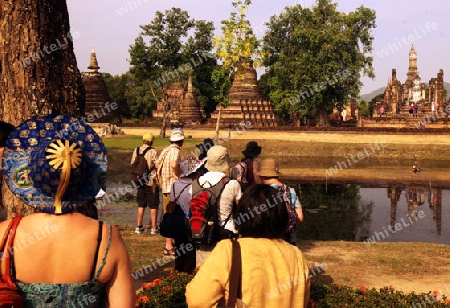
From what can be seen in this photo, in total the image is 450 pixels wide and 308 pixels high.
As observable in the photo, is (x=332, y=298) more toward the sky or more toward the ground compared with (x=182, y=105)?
more toward the ground

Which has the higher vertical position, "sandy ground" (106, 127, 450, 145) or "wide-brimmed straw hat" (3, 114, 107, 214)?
"wide-brimmed straw hat" (3, 114, 107, 214)

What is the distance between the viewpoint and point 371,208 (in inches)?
542

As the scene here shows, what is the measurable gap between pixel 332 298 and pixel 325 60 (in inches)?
1352

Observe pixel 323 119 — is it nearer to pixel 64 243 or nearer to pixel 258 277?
pixel 258 277

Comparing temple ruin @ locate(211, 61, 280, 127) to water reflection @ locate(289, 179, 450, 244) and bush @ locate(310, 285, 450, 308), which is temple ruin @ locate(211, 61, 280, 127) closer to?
water reflection @ locate(289, 179, 450, 244)

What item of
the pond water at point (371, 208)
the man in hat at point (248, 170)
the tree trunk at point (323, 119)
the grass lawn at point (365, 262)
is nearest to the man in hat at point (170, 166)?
the grass lawn at point (365, 262)

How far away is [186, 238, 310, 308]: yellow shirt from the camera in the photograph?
2.15 metres

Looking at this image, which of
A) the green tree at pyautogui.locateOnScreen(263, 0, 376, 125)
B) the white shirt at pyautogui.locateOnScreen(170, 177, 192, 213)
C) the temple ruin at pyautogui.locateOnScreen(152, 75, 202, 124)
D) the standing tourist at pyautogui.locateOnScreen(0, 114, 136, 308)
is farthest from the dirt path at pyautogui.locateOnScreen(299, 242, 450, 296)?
the temple ruin at pyautogui.locateOnScreen(152, 75, 202, 124)

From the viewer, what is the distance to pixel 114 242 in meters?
1.99

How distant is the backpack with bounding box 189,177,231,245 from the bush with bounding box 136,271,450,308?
22.1 inches

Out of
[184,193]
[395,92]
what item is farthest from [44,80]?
[395,92]

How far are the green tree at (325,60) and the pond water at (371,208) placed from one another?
16.6 metres

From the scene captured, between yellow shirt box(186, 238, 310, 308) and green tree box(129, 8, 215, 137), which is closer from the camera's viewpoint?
yellow shirt box(186, 238, 310, 308)

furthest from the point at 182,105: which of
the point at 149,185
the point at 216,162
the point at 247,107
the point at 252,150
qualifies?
the point at 216,162
